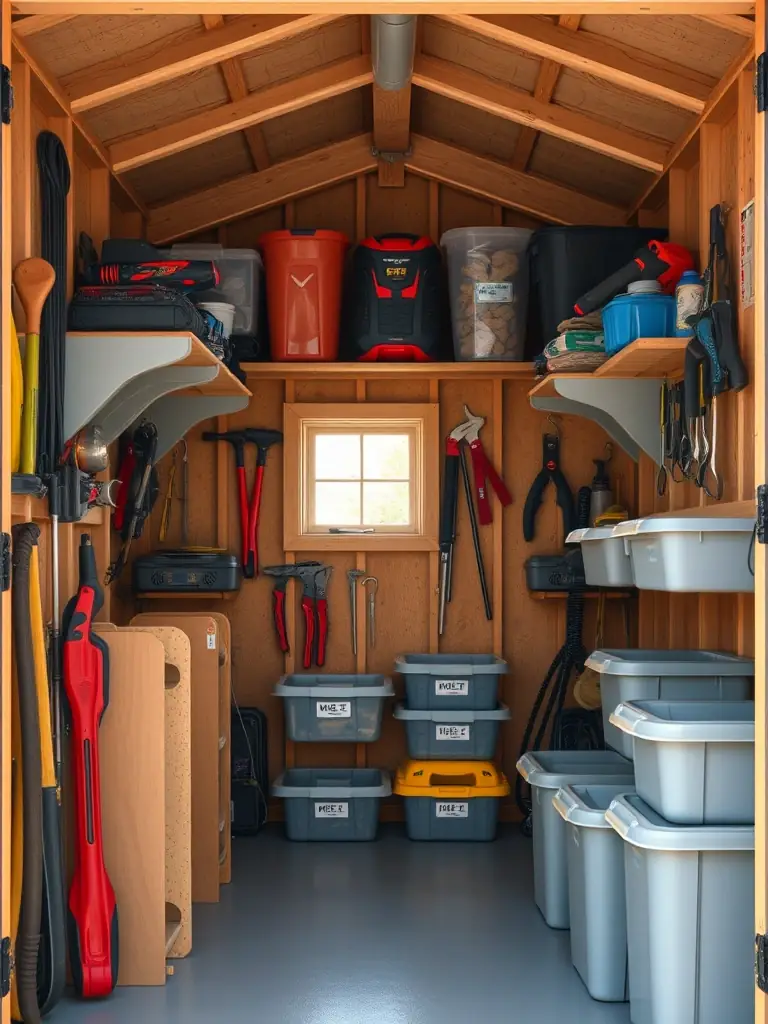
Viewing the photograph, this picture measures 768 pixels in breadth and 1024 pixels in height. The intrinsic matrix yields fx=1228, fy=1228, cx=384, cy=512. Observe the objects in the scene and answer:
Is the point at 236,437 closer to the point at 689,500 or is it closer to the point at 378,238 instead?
the point at 378,238

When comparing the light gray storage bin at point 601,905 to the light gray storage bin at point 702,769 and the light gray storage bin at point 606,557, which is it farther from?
the light gray storage bin at point 606,557

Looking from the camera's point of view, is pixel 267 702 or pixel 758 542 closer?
pixel 758 542

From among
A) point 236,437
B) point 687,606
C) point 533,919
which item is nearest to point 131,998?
point 533,919

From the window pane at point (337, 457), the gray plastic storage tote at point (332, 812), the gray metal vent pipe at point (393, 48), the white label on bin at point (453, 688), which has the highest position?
the gray metal vent pipe at point (393, 48)

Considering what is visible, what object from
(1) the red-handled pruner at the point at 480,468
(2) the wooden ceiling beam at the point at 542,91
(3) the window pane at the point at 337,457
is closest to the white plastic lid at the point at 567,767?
(1) the red-handled pruner at the point at 480,468

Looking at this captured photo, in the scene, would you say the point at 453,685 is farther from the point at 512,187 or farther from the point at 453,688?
A: the point at 512,187

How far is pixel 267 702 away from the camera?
627 centimetres

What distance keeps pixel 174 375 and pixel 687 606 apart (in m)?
2.22

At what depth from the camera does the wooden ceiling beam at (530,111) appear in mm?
5012

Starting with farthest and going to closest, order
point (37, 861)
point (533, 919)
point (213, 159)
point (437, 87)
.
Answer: point (213, 159)
point (437, 87)
point (533, 919)
point (37, 861)

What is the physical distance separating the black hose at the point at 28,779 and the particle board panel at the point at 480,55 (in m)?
2.66

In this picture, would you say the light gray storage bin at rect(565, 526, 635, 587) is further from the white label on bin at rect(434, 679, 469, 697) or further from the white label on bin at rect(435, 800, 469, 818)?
the white label on bin at rect(435, 800, 469, 818)

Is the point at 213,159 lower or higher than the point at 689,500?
higher

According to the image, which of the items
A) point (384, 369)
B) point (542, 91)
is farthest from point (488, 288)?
point (542, 91)
